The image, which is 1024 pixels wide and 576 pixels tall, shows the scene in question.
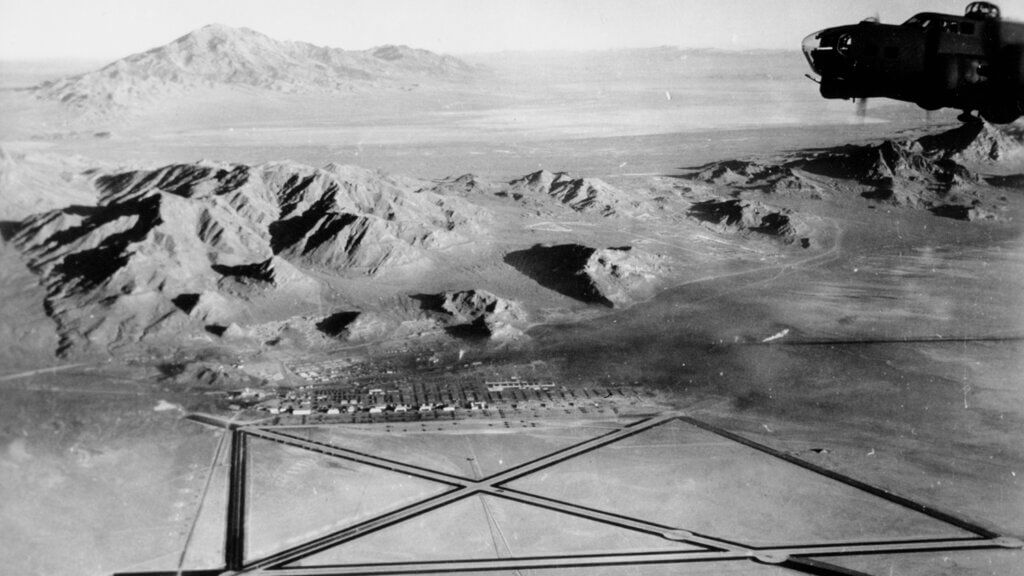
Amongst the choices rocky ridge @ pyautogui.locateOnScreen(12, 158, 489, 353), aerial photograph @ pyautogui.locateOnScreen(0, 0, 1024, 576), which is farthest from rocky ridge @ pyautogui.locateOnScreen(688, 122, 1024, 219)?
rocky ridge @ pyautogui.locateOnScreen(12, 158, 489, 353)

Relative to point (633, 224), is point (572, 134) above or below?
above

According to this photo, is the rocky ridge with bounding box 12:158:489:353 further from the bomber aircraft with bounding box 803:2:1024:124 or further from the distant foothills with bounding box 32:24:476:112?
the distant foothills with bounding box 32:24:476:112

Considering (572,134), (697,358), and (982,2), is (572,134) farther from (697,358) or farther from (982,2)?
(982,2)

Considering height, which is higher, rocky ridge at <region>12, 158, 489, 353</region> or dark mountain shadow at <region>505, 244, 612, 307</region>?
rocky ridge at <region>12, 158, 489, 353</region>

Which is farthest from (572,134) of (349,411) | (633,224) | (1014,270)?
(349,411)

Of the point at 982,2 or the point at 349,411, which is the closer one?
the point at 982,2
